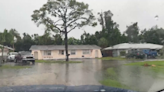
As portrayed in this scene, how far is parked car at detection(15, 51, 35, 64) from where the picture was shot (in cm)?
1502

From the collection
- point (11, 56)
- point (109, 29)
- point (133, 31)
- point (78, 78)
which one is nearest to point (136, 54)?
point (109, 29)

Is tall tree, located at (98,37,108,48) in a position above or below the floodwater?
above

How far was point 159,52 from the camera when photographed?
15.6 m

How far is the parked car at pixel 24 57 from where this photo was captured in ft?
49.3

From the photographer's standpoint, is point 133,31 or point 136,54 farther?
point 136,54

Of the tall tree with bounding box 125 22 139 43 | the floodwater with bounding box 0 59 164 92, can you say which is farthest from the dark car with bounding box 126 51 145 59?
the tall tree with bounding box 125 22 139 43

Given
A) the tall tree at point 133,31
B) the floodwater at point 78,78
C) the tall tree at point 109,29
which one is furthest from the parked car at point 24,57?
the tall tree at point 133,31

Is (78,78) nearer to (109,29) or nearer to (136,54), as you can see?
(109,29)

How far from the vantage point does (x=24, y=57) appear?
1581 centimetres

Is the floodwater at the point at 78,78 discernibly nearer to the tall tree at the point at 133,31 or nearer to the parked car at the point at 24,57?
the parked car at the point at 24,57

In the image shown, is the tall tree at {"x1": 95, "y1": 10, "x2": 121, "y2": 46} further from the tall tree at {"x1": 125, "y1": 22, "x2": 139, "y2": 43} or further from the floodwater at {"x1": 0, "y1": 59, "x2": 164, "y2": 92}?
the floodwater at {"x1": 0, "y1": 59, "x2": 164, "y2": 92}

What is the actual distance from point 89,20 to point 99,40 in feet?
9.56

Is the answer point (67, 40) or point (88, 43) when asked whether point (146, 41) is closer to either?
A: point (88, 43)

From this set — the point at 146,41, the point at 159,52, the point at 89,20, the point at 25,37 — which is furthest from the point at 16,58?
the point at 159,52
